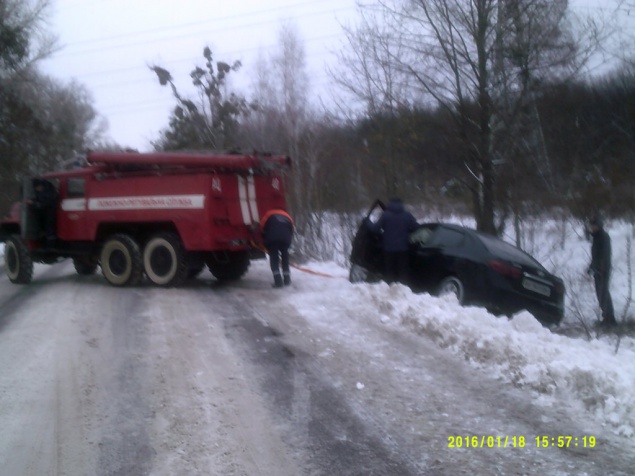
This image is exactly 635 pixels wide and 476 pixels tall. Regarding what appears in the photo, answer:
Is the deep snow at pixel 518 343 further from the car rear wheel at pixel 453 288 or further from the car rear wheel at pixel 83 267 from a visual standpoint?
the car rear wheel at pixel 83 267

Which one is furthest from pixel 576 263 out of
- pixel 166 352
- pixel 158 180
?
pixel 166 352

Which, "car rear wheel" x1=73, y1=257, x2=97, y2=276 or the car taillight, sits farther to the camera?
"car rear wheel" x1=73, y1=257, x2=97, y2=276

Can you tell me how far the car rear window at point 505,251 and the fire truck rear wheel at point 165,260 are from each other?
533 cm

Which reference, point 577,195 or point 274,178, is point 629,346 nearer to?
point 274,178

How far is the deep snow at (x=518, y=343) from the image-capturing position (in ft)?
19.6

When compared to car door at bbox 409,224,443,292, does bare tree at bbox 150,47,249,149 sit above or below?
above

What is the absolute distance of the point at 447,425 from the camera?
18.9ft

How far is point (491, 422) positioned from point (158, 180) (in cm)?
847

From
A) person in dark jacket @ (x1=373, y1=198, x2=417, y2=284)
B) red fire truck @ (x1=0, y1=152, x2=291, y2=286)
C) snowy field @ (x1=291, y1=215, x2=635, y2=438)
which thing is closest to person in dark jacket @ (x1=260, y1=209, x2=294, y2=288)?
red fire truck @ (x1=0, y1=152, x2=291, y2=286)

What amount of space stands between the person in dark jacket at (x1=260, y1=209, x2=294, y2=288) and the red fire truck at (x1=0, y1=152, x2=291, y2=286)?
0.46m

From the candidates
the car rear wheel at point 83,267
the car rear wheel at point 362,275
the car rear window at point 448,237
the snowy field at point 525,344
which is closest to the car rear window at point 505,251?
the car rear window at point 448,237

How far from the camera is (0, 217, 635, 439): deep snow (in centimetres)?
596

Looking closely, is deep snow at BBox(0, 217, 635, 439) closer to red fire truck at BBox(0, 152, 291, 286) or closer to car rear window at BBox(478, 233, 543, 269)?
car rear window at BBox(478, 233, 543, 269)

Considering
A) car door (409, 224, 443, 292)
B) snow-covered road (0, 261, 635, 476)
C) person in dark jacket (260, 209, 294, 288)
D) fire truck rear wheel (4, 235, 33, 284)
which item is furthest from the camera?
fire truck rear wheel (4, 235, 33, 284)
